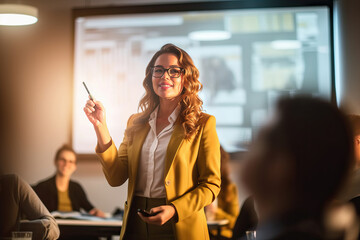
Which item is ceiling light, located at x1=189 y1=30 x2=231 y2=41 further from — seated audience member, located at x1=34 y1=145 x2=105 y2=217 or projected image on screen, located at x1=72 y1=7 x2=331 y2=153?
seated audience member, located at x1=34 y1=145 x2=105 y2=217

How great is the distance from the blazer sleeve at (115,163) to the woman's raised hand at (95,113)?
84mm

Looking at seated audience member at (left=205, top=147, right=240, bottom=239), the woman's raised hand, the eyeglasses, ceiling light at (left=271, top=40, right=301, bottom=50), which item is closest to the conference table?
seated audience member at (left=205, top=147, right=240, bottom=239)

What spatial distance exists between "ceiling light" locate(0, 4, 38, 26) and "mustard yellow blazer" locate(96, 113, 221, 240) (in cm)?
208

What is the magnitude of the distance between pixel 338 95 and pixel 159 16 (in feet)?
6.35

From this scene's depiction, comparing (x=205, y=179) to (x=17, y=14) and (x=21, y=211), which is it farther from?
(x=17, y=14)

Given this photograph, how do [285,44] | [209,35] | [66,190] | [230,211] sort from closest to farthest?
1. [230,211]
2. [66,190]
3. [285,44]
4. [209,35]

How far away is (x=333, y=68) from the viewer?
163 inches

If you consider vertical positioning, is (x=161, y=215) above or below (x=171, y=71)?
below

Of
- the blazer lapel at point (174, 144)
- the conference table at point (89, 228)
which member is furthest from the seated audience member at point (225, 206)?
the blazer lapel at point (174, 144)

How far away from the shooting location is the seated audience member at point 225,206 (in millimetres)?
3270

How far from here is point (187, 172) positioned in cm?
149

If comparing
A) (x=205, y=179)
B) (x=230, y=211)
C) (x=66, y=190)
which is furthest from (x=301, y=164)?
(x=66, y=190)

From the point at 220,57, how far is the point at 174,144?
3003mm

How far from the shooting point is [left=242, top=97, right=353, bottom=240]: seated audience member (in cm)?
94
